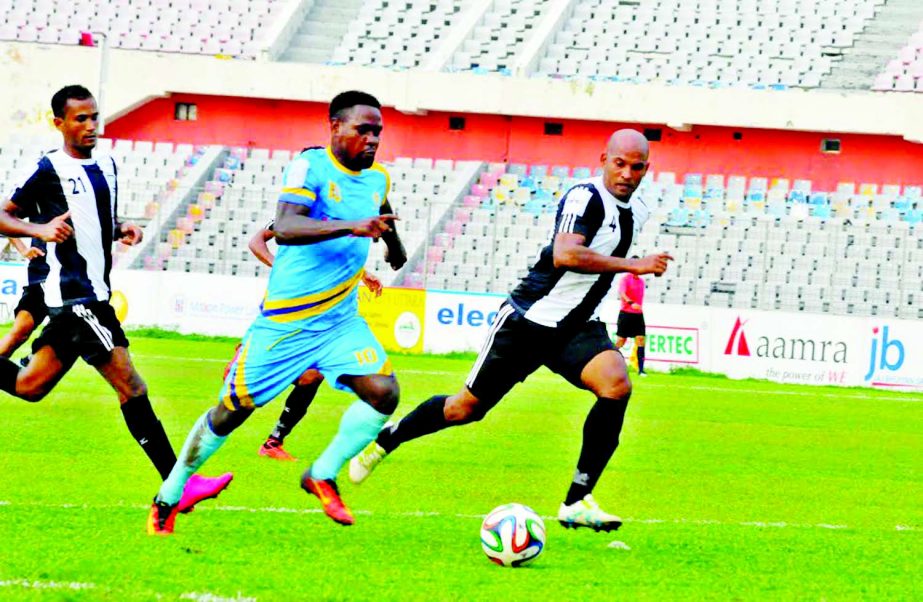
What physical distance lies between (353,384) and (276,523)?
0.99 metres

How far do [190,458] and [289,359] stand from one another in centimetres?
71

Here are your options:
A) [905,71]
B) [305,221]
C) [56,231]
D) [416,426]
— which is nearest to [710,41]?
[905,71]

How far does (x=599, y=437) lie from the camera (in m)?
9.02

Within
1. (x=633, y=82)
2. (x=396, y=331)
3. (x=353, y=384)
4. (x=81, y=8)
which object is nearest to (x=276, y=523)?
(x=353, y=384)

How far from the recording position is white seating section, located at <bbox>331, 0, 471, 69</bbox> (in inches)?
1615

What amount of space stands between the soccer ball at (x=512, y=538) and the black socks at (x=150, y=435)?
6.67 feet

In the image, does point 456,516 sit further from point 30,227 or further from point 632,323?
point 632,323

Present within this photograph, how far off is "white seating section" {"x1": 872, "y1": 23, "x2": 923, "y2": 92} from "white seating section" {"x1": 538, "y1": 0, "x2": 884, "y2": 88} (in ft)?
4.41

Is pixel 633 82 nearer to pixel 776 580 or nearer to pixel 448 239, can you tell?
pixel 448 239

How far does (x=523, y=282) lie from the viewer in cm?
962

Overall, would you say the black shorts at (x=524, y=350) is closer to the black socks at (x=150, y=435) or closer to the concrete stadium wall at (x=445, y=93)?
the black socks at (x=150, y=435)

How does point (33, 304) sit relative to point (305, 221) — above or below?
below

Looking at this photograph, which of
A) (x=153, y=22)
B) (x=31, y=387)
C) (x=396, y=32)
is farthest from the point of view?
(x=153, y=22)

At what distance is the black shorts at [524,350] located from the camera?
9352mm
